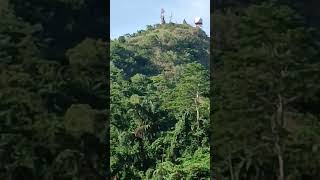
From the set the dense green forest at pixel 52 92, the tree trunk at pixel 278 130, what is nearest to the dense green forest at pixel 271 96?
the tree trunk at pixel 278 130

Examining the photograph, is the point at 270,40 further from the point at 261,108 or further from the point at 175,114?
the point at 175,114

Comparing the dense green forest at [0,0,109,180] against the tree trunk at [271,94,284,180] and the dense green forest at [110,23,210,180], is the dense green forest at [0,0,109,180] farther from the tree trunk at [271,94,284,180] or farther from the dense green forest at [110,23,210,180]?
the dense green forest at [110,23,210,180]

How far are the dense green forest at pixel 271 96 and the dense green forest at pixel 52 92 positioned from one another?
4.23 ft

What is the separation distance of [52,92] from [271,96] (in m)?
2.22

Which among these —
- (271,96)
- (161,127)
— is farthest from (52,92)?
(161,127)

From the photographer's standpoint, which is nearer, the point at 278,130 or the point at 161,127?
the point at 278,130

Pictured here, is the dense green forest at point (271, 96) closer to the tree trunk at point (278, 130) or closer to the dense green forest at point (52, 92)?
the tree trunk at point (278, 130)

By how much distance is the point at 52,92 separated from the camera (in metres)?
5.25

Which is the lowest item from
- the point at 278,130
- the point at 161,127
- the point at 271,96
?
the point at 161,127

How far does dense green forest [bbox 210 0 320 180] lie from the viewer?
5336mm

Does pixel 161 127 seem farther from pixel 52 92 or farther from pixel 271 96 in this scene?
pixel 52 92

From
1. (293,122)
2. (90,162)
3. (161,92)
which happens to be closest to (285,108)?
(293,122)

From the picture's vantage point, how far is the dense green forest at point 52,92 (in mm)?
5180

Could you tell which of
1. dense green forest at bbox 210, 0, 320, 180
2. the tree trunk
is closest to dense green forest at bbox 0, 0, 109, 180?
dense green forest at bbox 210, 0, 320, 180
